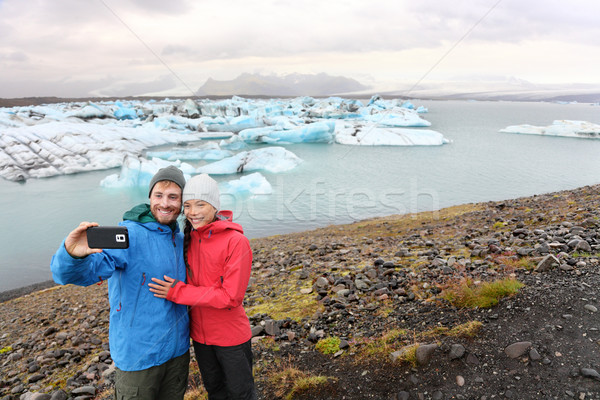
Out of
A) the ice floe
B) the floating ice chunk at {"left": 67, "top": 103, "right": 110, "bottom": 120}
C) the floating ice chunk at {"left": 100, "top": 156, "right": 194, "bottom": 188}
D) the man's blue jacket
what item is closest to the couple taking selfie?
the man's blue jacket

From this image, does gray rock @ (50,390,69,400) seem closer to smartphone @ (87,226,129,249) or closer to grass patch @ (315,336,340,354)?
grass patch @ (315,336,340,354)

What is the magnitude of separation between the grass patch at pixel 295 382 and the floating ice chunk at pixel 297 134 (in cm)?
3066

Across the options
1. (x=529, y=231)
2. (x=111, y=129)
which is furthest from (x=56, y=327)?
(x=111, y=129)

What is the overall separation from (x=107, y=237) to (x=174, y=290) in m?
0.53

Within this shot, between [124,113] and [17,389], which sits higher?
[124,113]

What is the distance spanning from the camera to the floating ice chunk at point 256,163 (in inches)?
848

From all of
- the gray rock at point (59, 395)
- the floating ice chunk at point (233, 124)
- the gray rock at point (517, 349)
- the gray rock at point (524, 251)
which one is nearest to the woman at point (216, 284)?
the gray rock at point (517, 349)

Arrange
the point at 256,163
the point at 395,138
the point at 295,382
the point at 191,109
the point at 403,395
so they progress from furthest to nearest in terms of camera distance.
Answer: the point at 191,109 → the point at 395,138 → the point at 256,163 → the point at 295,382 → the point at 403,395

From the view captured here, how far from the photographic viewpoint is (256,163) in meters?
22.3

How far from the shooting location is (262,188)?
1700 cm

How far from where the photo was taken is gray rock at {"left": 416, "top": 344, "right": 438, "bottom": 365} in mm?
3129

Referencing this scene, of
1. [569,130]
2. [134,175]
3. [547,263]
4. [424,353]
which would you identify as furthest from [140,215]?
[569,130]

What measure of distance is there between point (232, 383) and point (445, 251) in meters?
5.02

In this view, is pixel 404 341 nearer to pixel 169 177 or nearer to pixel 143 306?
pixel 143 306
